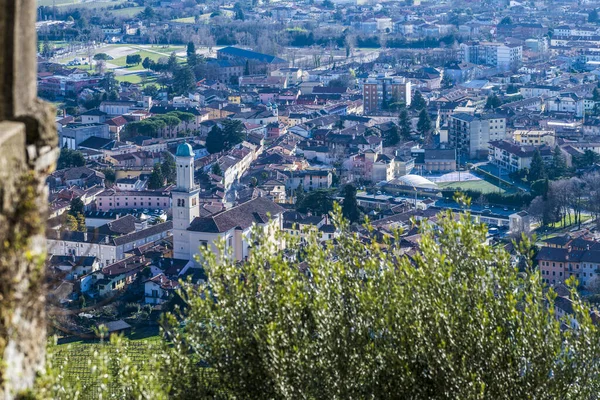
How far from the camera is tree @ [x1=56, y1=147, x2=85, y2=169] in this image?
16.7 metres

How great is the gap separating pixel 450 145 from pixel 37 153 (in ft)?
54.7

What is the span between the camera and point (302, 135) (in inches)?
770

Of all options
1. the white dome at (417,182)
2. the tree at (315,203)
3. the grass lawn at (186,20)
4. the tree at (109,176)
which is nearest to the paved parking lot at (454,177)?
the white dome at (417,182)

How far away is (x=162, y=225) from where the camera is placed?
13.3m

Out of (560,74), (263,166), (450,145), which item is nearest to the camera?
(263,166)

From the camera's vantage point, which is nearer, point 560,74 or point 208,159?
point 208,159

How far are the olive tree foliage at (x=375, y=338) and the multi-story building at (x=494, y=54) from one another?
79.6 ft

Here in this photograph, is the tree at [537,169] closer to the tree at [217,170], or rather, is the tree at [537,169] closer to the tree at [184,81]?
the tree at [217,170]

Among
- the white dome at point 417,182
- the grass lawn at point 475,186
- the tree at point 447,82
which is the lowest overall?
the grass lawn at point 475,186

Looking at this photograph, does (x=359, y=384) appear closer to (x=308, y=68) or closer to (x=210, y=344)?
(x=210, y=344)

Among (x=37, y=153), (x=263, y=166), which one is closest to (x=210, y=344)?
(x=37, y=153)

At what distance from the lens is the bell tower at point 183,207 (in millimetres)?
11578

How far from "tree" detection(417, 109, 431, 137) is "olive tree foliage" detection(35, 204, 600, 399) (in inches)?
651

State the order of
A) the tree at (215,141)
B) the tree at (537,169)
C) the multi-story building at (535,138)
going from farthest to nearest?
the tree at (215,141)
the multi-story building at (535,138)
the tree at (537,169)
